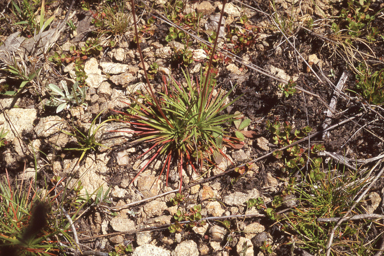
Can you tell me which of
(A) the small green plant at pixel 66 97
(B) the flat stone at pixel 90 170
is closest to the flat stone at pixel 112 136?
(B) the flat stone at pixel 90 170

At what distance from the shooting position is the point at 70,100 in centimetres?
304

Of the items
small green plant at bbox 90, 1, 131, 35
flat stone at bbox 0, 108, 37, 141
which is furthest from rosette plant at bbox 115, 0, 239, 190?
flat stone at bbox 0, 108, 37, 141

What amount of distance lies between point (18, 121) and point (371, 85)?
3.95m

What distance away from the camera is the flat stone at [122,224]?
2652mm

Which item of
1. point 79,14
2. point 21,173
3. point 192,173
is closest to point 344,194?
point 192,173

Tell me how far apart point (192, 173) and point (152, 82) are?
1.16 metres

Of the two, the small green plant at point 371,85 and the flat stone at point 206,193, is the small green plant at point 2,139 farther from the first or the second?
the small green plant at point 371,85

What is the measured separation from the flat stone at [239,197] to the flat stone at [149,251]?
30.2 inches

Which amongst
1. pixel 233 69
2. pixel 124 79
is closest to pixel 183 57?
pixel 233 69

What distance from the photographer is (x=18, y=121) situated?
121 inches

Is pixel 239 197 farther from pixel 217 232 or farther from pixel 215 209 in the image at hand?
pixel 217 232

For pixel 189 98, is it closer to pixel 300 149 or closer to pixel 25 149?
pixel 300 149

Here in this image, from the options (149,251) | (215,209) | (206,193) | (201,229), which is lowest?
(149,251)

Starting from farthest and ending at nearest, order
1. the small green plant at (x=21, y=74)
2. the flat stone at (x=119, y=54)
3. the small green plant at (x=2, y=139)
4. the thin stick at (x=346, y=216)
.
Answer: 1. the flat stone at (x=119, y=54)
2. the small green plant at (x=21, y=74)
3. the small green plant at (x=2, y=139)
4. the thin stick at (x=346, y=216)
